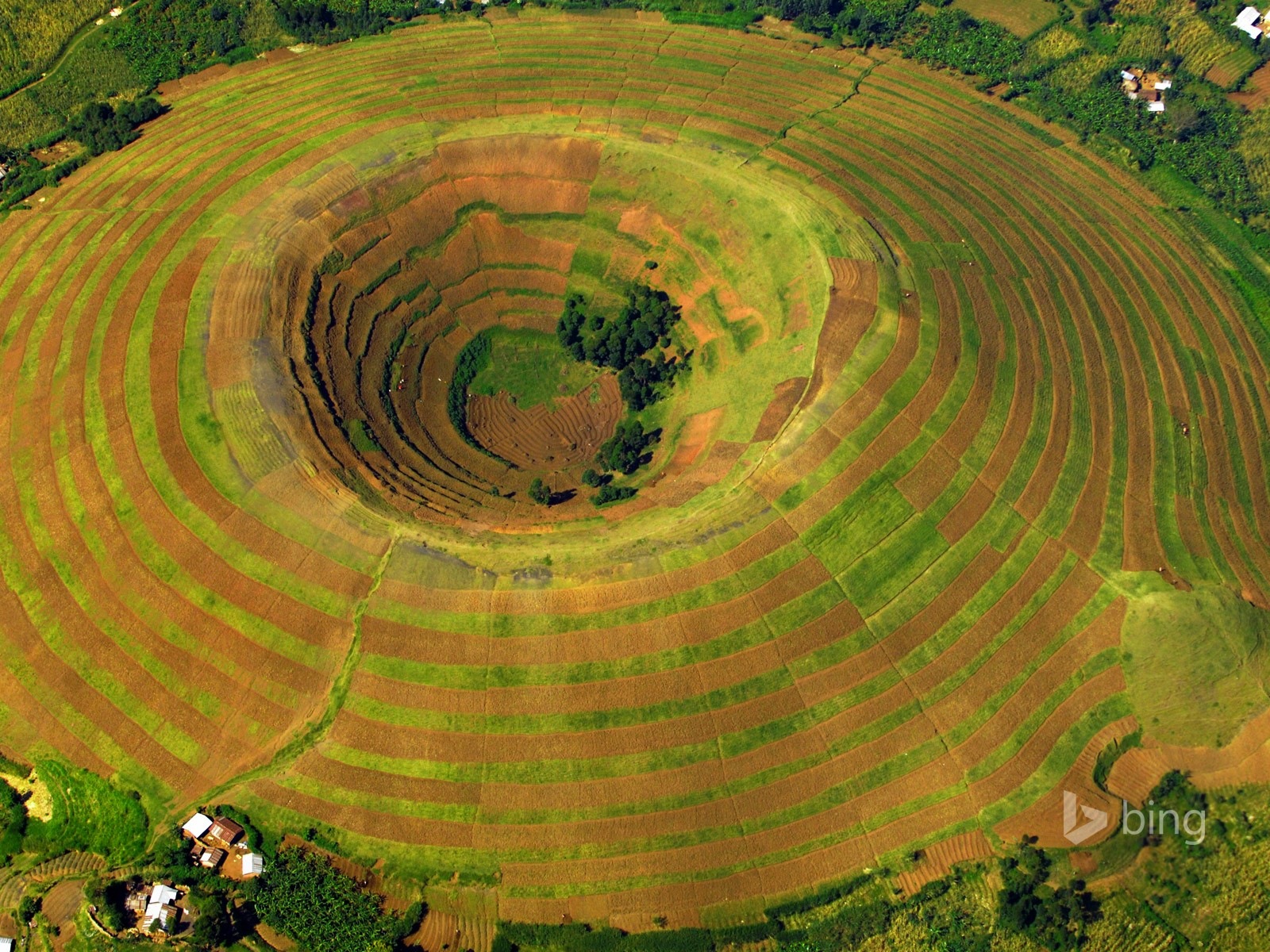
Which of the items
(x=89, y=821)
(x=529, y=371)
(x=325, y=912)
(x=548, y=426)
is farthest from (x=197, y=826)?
(x=529, y=371)

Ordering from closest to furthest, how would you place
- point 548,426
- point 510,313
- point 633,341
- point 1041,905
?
point 1041,905 → point 548,426 → point 633,341 → point 510,313

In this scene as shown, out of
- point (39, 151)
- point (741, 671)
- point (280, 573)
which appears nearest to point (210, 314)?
point (280, 573)

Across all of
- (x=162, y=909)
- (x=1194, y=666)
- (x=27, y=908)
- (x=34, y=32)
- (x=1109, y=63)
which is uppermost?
(x=34, y=32)

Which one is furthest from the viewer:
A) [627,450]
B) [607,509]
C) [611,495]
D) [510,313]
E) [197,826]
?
[510,313]

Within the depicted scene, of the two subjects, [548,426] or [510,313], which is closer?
[548,426]

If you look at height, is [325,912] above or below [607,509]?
below

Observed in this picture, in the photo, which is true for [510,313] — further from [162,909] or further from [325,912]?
[162,909]

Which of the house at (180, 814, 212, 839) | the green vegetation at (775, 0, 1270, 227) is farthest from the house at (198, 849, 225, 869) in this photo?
the green vegetation at (775, 0, 1270, 227)
